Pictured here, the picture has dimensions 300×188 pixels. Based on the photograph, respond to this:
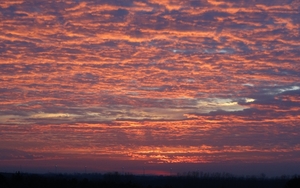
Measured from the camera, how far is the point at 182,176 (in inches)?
6014

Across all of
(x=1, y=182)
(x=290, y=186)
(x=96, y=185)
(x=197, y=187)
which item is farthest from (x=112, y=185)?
(x=197, y=187)

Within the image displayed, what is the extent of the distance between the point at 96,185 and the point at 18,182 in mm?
8081

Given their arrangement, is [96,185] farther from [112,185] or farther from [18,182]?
[18,182]

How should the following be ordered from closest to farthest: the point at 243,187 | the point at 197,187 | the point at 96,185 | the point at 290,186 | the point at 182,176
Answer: the point at 290,186 → the point at 96,185 → the point at 197,187 → the point at 243,187 → the point at 182,176

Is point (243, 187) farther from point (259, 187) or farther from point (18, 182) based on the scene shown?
point (18, 182)

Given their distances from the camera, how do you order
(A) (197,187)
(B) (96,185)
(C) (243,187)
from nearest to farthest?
(B) (96,185)
(A) (197,187)
(C) (243,187)

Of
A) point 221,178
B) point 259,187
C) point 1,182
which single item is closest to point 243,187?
point 259,187

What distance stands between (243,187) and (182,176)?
33.4m

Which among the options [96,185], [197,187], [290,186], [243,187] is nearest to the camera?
[290,186]

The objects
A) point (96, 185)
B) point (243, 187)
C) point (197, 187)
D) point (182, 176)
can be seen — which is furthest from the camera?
point (182, 176)

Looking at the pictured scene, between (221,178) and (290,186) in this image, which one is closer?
(290,186)

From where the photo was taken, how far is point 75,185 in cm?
5606

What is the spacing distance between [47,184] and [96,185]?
541 centimetres

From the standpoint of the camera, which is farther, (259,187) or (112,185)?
(259,187)
